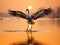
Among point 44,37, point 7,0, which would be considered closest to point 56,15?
point 44,37

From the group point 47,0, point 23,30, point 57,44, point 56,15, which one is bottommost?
point 57,44

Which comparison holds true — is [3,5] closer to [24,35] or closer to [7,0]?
[7,0]

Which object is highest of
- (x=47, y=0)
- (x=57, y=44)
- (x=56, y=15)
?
(x=47, y=0)

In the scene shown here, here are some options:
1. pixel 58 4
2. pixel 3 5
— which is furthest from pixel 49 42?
pixel 3 5

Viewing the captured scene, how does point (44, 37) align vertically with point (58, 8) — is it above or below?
below

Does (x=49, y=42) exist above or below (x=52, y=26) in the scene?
below

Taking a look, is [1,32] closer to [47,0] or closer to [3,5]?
[3,5]
